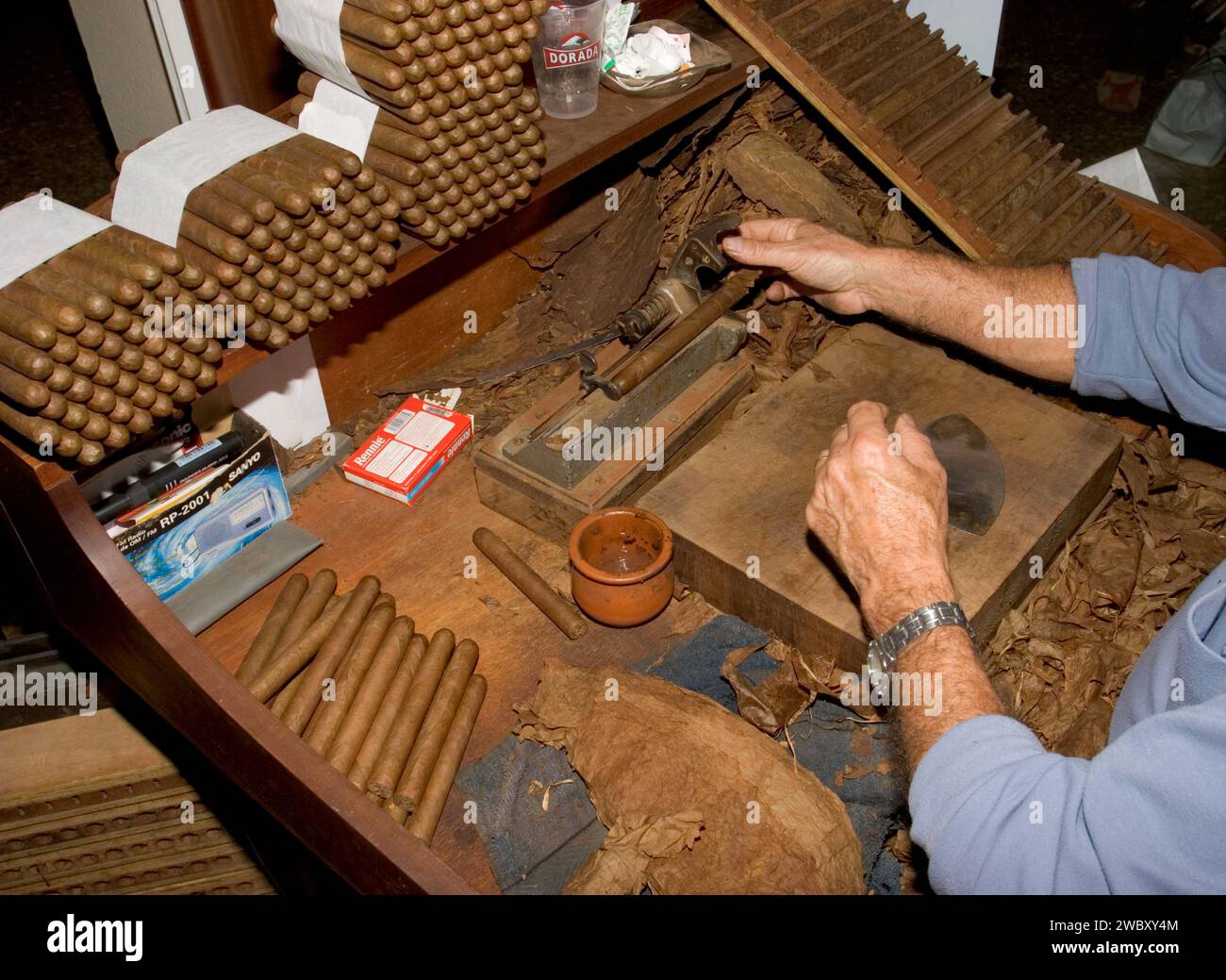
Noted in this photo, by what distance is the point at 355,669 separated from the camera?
2324 millimetres

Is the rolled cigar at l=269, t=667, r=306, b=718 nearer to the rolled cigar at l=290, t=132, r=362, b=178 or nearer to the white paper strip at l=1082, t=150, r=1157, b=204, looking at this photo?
the rolled cigar at l=290, t=132, r=362, b=178

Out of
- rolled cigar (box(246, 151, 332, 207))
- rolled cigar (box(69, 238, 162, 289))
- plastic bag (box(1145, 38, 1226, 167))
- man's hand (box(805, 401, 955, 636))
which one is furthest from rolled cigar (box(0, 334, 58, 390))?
plastic bag (box(1145, 38, 1226, 167))

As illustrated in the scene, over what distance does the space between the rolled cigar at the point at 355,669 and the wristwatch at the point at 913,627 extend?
1033mm

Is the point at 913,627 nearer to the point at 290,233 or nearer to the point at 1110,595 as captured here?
the point at 1110,595

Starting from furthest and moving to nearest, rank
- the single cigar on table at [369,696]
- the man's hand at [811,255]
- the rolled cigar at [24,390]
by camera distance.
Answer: the man's hand at [811,255], the single cigar on table at [369,696], the rolled cigar at [24,390]

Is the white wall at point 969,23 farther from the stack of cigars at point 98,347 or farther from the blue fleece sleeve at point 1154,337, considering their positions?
the stack of cigars at point 98,347

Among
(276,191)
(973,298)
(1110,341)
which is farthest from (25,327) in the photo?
(1110,341)

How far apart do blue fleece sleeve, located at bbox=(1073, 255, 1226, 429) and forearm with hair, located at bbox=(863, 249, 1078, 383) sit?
0.16ft

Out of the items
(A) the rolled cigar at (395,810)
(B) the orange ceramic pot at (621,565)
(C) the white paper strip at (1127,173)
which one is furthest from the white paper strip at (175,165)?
(C) the white paper strip at (1127,173)

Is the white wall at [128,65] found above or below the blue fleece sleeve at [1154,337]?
above

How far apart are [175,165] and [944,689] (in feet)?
5.72

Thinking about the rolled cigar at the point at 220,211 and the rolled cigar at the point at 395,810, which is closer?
the rolled cigar at the point at 220,211

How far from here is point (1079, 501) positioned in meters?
2.60

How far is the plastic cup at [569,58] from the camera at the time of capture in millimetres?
2551
